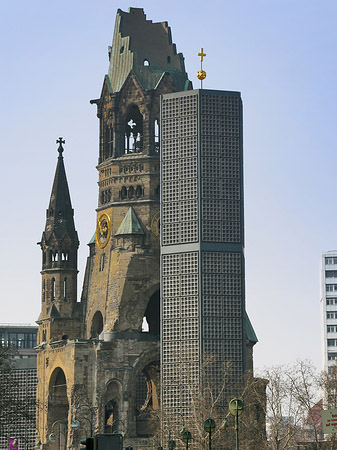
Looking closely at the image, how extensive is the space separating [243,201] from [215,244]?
213 inches

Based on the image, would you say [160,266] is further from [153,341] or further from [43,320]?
[43,320]

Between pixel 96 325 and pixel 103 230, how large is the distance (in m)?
9.99

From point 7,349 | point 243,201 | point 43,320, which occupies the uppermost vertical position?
point 243,201

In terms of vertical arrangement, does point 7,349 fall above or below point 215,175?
below

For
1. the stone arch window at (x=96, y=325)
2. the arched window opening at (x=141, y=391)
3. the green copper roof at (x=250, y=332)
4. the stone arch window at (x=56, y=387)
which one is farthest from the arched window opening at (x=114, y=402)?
the green copper roof at (x=250, y=332)

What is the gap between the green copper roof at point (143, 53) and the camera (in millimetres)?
134125

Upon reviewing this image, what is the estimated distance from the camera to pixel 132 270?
127 metres

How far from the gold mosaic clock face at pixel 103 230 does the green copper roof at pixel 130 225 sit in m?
2.38

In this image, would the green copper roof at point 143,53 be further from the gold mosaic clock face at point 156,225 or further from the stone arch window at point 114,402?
the stone arch window at point 114,402

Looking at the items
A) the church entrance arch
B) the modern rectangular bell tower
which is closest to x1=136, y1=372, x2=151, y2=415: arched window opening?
the church entrance arch

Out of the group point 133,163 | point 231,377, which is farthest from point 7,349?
point 133,163

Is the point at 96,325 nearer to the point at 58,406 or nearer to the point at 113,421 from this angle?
the point at 58,406

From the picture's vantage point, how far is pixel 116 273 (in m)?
128

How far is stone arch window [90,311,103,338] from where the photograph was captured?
132500mm
